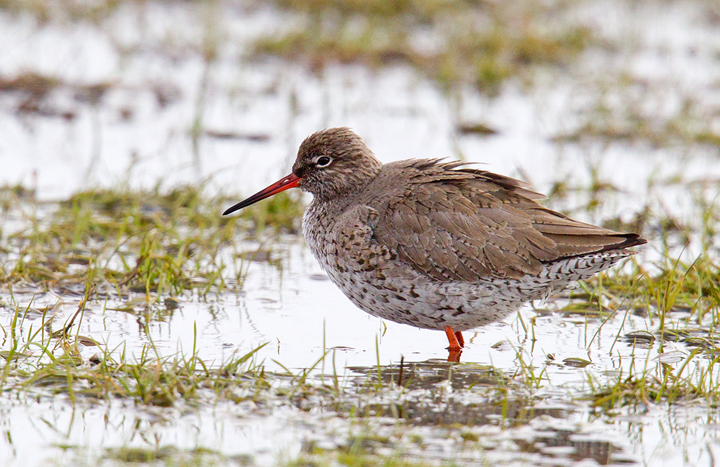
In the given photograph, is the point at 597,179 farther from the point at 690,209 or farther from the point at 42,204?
the point at 42,204

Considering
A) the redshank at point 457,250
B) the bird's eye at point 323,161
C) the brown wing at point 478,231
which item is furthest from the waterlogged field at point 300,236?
the bird's eye at point 323,161

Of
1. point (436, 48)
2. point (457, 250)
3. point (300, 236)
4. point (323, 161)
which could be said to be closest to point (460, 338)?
point (457, 250)

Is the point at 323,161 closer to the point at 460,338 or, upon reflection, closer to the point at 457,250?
the point at 457,250

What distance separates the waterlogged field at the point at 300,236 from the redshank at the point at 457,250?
0.38 m

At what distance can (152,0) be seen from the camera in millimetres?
16000

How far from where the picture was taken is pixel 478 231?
6441mm

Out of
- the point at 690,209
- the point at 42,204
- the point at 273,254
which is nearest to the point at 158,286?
the point at 273,254

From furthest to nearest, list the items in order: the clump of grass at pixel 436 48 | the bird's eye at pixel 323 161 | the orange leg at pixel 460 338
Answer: the clump of grass at pixel 436 48 → the bird's eye at pixel 323 161 → the orange leg at pixel 460 338

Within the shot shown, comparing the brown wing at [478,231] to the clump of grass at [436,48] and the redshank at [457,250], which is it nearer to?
the redshank at [457,250]

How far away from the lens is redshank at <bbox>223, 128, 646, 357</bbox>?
6.34 m

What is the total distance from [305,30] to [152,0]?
3.22 meters

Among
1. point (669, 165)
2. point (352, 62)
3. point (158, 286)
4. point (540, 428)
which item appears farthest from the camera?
point (352, 62)

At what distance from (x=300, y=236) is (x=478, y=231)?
2772 mm

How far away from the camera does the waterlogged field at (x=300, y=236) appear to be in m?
5.12
